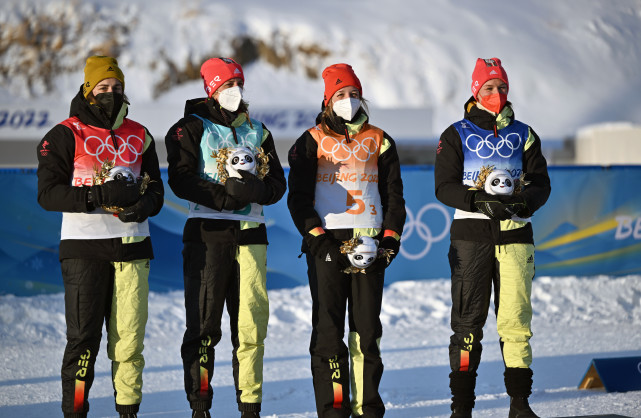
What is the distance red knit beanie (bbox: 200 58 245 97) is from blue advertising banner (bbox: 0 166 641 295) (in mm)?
4173

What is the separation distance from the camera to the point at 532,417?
494cm

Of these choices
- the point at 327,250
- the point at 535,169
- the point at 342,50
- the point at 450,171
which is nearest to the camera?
the point at 327,250

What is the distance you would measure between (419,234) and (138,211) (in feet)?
18.1

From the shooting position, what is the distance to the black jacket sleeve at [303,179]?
483 centimetres

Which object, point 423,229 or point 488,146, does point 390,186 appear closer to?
point 488,146

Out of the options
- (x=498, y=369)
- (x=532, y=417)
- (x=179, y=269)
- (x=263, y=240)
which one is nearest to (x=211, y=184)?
(x=263, y=240)

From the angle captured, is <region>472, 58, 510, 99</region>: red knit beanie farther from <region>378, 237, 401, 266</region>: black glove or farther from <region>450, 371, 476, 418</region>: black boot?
<region>450, 371, 476, 418</region>: black boot

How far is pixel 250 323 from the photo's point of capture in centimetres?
478

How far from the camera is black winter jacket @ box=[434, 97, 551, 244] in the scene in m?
5.02

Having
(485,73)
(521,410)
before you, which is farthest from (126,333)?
(485,73)

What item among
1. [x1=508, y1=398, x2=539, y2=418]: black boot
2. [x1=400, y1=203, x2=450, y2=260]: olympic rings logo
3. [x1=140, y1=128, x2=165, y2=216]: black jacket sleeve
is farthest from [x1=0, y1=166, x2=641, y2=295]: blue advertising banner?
[x1=508, y1=398, x2=539, y2=418]: black boot

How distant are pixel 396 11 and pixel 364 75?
27.6ft

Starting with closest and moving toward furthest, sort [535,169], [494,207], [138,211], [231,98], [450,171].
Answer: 1. [138,211]
2. [494,207]
3. [231,98]
4. [450,171]
5. [535,169]

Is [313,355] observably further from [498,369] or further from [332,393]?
[498,369]
